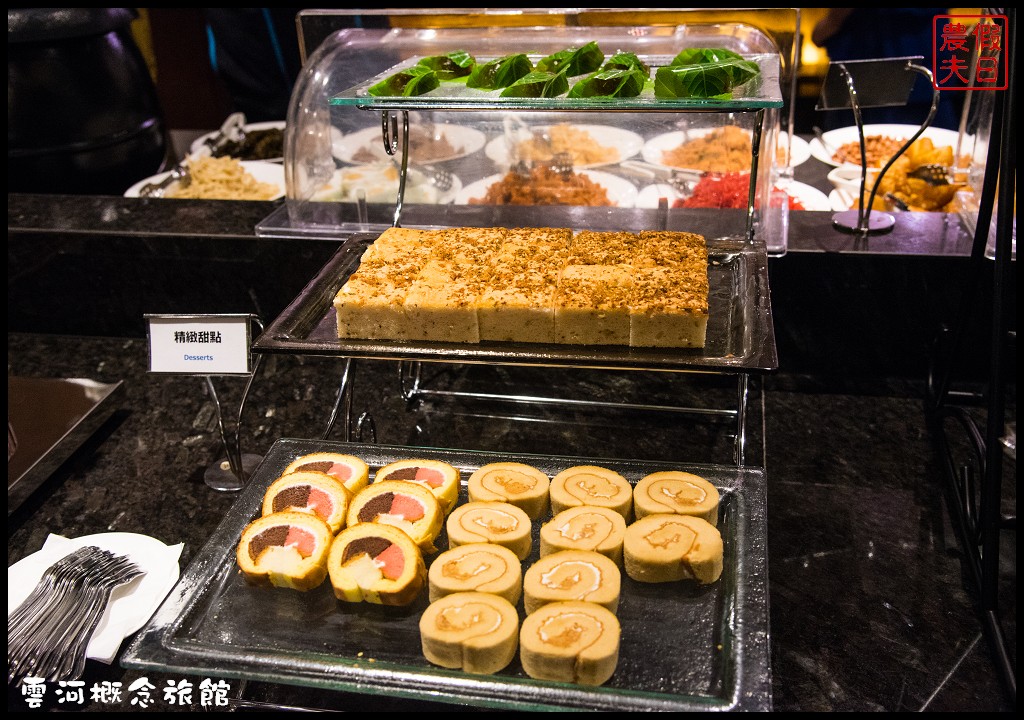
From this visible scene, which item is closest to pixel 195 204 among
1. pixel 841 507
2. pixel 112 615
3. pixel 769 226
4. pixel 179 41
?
pixel 112 615

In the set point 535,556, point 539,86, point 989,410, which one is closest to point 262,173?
point 539,86

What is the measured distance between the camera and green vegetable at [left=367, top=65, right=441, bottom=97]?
1.83 metres

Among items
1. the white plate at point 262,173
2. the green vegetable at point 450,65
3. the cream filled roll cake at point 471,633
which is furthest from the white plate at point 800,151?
the cream filled roll cake at point 471,633

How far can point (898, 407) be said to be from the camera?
2320mm

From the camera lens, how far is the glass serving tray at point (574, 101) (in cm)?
162

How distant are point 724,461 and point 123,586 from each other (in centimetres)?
149

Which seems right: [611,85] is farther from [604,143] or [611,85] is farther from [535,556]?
[535,556]

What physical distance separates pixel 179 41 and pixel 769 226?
5344 mm

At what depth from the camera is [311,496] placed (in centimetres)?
173

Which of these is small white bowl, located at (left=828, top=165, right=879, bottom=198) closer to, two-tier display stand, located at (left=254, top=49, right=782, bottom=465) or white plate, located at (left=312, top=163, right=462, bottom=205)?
two-tier display stand, located at (left=254, top=49, right=782, bottom=465)

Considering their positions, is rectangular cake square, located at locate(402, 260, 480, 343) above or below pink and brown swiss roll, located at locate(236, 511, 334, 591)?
above

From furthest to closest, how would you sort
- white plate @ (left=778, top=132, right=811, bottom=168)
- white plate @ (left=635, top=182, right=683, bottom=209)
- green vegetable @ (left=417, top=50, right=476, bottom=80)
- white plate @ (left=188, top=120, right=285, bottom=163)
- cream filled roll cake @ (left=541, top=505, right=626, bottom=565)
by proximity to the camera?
1. white plate @ (left=188, top=120, right=285, bottom=163)
2. white plate @ (left=778, top=132, right=811, bottom=168)
3. white plate @ (left=635, top=182, right=683, bottom=209)
4. green vegetable @ (left=417, top=50, right=476, bottom=80)
5. cream filled roll cake @ (left=541, top=505, right=626, bottom=565)

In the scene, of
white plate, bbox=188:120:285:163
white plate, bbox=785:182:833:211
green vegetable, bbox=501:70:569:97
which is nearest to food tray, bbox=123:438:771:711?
green vegetable, bbox=501:70:569:97

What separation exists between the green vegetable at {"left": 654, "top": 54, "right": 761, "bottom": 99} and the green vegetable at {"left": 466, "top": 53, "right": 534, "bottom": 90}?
34 centimetres
